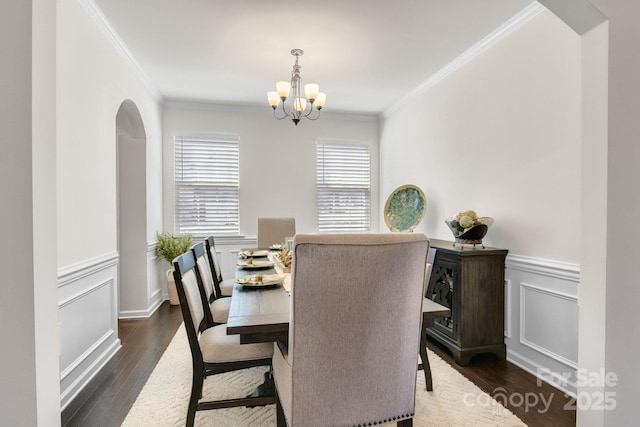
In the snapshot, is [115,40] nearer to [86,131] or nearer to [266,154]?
[86,131]

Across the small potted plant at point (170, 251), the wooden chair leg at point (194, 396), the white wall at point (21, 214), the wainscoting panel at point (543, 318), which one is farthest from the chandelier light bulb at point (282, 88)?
the small potted plant at point (170, 251)

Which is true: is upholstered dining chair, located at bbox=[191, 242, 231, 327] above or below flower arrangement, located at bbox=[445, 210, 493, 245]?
below

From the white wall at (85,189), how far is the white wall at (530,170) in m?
3.13

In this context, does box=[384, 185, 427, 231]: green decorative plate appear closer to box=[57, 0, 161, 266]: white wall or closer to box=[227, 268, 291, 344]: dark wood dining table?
box=[227, 268, 291, 344]: dark wood dining table

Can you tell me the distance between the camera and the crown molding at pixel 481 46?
2.49m

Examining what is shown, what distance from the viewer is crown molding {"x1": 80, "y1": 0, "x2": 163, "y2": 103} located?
2469 mm

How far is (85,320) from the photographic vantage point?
8.07ft

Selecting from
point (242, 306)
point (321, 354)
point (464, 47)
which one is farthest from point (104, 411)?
point (464, 47)

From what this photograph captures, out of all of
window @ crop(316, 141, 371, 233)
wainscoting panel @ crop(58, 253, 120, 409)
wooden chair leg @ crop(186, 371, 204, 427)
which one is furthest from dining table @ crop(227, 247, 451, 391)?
window @ crop(316, 141, 371, 233)

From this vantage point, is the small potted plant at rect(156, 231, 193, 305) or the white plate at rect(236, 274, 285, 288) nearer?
the white plate at rect(236, 274, 285, 288)

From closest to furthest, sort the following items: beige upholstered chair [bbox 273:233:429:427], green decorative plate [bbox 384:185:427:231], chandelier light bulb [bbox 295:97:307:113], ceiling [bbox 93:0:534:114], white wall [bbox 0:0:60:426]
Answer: white wall [bbox 0:0:60:426]
beige upholstered chair [bbox 273:233:429:427]
ceiling [bbox 93:0:534:114]
chandelier light bulb [bbox 295:97:307:113]
green decorative plate [bbox 384:185:427:231]

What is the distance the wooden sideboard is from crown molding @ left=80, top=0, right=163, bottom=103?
325 centimetres

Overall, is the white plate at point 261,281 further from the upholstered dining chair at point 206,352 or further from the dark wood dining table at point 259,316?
the upholstered dining chair at point 206,352

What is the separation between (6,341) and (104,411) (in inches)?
57.0
